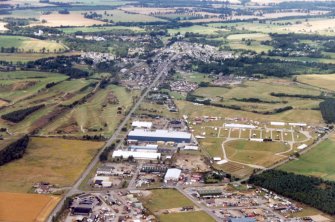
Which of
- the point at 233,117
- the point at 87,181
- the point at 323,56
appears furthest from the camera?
the point at 323,56

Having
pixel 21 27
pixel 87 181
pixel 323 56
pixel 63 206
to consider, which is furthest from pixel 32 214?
pixel 21 27

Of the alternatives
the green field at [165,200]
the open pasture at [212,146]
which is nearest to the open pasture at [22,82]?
the open pasture at [212,146]

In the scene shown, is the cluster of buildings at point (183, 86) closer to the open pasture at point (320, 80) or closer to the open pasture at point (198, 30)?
the open pasture at point (320, 80)

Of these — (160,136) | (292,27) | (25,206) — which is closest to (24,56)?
(160,136)

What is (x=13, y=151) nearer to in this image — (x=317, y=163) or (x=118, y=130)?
(x=118, y=130)

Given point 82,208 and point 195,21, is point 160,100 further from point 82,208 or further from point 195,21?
point 195,21

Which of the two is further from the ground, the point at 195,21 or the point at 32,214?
the point at 195,21

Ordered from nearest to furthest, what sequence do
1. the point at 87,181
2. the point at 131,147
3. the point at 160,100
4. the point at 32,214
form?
1. the point at 32,214
2. the point at 87,181
3. the point at 131,147
4. the point at 160,100
